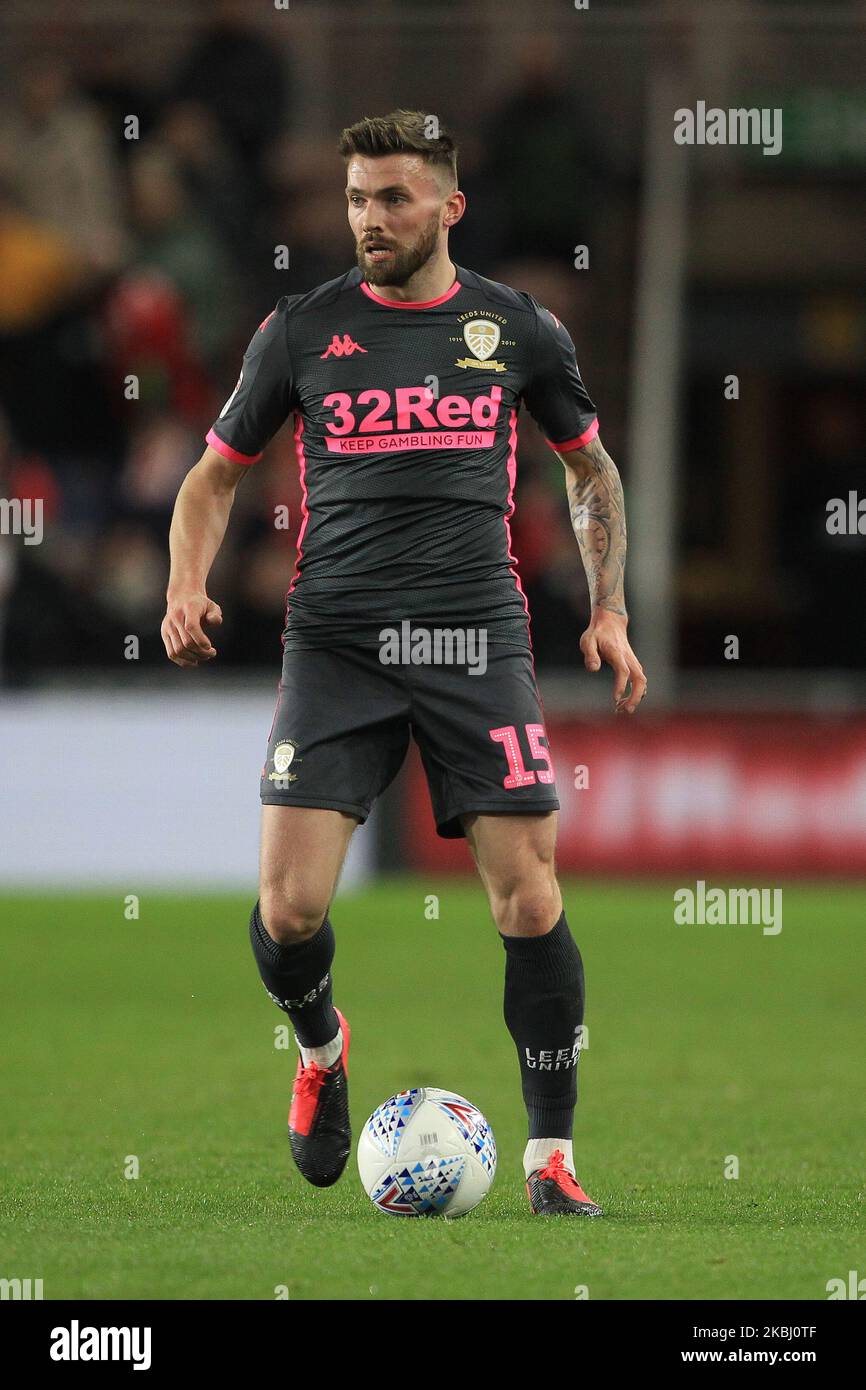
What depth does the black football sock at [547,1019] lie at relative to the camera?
18.6ft

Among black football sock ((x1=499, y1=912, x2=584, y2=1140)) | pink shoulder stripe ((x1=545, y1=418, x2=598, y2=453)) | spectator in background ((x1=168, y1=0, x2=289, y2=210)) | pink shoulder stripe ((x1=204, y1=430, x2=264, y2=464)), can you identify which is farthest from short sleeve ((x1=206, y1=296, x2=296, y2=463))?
spectator in background ((x1=168, y1=0, x2=289, y2=210))

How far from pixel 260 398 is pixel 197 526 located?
0.37 metres

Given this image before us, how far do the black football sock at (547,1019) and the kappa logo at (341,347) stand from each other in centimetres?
150

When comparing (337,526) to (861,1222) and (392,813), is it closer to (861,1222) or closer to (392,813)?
(861,1222)

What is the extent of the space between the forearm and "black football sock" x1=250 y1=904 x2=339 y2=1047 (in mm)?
875

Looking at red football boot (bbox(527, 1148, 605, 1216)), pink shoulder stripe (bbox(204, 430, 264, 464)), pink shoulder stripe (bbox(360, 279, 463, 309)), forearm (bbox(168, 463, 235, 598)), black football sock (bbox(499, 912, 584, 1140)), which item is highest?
pink shoulder stripe (bbox(360, 279, 463, 309))

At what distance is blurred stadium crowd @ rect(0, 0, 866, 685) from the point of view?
14.9 meters

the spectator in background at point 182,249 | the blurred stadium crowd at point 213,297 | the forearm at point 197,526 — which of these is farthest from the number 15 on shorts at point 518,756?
the spectator in background at point 182,249

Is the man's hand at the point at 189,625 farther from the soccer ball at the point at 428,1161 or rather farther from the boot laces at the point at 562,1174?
the boot laces at the point at 562,1174

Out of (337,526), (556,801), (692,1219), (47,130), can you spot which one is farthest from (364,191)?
(47,130)

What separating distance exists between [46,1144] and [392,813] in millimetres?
7738

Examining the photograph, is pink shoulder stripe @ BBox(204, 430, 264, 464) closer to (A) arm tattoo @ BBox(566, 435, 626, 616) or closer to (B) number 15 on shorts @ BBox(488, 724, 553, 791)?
(A) arm tattoo @ BBox(566, 435, 626, 616)

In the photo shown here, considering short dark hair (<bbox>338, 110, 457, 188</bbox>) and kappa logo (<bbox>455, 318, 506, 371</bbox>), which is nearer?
short dark hair (<bbox>338, 110, 457, 188</bbox>)
